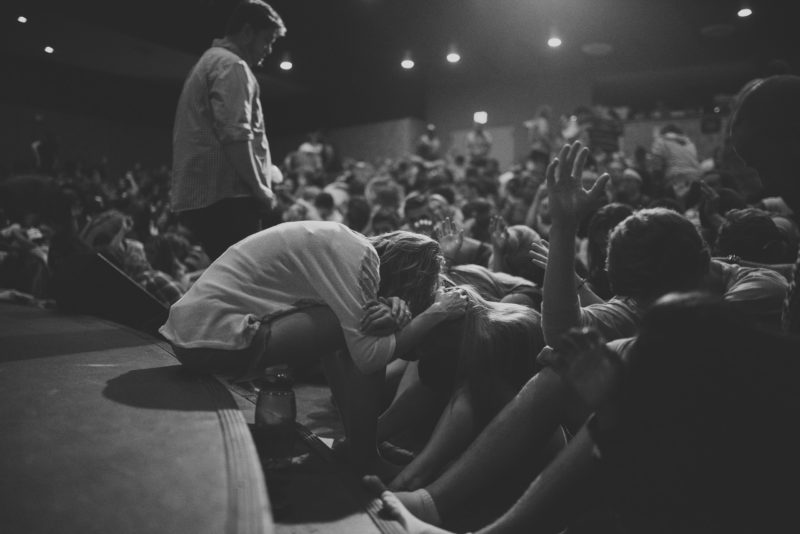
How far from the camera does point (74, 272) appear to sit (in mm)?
3066

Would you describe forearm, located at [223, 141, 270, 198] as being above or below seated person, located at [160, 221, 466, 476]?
above

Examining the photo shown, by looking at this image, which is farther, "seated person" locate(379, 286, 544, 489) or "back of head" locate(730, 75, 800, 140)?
"seated person" locate(379, 286, 544, 489)

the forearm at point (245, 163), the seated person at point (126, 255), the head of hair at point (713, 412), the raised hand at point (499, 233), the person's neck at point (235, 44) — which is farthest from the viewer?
the seated person at point (126, 255)

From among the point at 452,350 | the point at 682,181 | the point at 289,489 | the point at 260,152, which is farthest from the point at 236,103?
the point at 682,181

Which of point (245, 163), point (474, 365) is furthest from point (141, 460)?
point (245, 163)

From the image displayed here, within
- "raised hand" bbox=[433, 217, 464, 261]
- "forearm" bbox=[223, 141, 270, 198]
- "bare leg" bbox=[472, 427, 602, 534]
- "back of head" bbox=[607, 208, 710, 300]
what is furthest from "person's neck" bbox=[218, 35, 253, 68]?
"bare leg" bbox=[472, 427, 602, 534]

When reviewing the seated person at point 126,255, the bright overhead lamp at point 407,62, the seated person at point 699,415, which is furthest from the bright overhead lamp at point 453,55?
the seated person at point 699,415

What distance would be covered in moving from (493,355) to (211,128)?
5.04 feet

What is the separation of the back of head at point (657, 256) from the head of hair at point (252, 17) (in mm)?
1852

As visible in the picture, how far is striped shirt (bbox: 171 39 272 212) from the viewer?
2.51 m

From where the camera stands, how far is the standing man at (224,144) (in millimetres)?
2514

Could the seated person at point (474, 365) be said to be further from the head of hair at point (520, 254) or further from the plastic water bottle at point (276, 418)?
the head of hair at point (520, 254)

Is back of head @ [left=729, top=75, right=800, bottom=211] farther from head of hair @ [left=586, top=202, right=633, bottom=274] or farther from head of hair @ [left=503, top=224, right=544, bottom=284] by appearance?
head of hair @ [left=503, top=224, right=544, bottom=284]

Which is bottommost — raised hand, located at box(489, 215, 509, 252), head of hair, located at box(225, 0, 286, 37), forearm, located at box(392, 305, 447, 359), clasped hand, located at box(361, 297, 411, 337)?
forearm, located at box(392, 305, 447, 359)
